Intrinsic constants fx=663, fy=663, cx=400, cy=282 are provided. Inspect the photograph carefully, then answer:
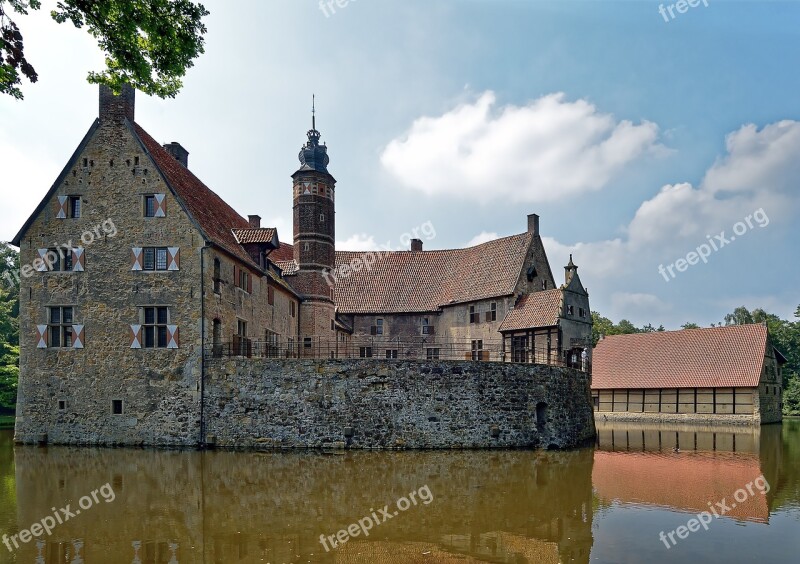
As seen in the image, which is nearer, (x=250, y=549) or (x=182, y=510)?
(x=250, y=549)

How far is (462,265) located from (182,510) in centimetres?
2790

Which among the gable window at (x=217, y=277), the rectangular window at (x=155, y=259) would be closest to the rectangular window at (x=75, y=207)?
the rectangular window at (x=155, y=259)

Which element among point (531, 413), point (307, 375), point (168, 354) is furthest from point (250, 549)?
point (531, 413)

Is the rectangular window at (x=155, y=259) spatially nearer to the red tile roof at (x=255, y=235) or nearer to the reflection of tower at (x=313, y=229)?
the red tile roof at (x=255, y=235)

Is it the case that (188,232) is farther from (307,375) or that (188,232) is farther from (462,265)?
(462,265)

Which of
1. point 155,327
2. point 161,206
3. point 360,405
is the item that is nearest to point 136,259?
point 161,206

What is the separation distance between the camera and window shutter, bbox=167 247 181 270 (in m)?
24.2

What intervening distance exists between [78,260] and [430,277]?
20.5 metres

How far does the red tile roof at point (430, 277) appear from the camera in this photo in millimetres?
36312

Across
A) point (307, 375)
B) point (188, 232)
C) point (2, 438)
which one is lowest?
point (2, 438)

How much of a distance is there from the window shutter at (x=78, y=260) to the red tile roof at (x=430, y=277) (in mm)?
16074

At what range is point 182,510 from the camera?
532 inches

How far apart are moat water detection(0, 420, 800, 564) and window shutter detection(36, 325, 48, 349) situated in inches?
150

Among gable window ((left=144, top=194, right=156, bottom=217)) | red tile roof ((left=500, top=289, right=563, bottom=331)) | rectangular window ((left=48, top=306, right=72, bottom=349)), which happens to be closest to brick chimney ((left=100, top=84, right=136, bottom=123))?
gable window ((left=144, top=194, right=156, bottom=217))
